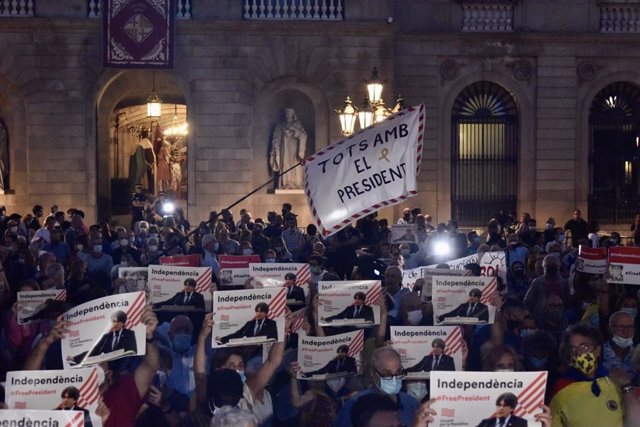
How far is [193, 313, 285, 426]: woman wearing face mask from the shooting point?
849 centimetres

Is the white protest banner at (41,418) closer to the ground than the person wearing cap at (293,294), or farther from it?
closer to the ground

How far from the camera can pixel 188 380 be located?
9.82m

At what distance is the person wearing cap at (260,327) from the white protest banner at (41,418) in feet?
10.0

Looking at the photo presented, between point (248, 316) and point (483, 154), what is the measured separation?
20625 mm

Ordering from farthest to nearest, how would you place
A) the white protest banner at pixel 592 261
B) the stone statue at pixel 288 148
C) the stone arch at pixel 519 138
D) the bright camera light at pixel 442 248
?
the stone arch at pixel 519 138
the stone statue at pixel 288 148
the bright camera light at pixel 442 248
the white protest banner at pixel 592 261

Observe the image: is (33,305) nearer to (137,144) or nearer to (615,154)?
(137,144)

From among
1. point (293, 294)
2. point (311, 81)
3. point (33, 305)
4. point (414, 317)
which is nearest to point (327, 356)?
point (414, 317)

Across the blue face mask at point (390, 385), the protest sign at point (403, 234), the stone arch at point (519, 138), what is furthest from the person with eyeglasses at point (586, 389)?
the stone arch at point (519, 138)

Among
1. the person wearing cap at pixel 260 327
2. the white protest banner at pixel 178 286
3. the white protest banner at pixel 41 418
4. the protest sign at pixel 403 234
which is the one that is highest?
the protest sign at pixel 403 234

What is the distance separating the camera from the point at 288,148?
91.7ft

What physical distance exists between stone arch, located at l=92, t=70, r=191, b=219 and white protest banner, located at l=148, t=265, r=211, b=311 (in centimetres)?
1616

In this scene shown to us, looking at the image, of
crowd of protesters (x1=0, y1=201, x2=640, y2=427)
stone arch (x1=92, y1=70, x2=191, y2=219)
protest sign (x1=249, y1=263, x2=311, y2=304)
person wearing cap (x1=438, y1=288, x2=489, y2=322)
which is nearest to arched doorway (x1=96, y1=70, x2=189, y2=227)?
stone arch (x1=92, y1=70, x2=191, y2=219)

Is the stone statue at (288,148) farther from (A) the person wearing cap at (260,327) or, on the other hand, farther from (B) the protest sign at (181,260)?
(A) the person wearing cap at (260,327)

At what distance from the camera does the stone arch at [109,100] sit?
27.4 meters
